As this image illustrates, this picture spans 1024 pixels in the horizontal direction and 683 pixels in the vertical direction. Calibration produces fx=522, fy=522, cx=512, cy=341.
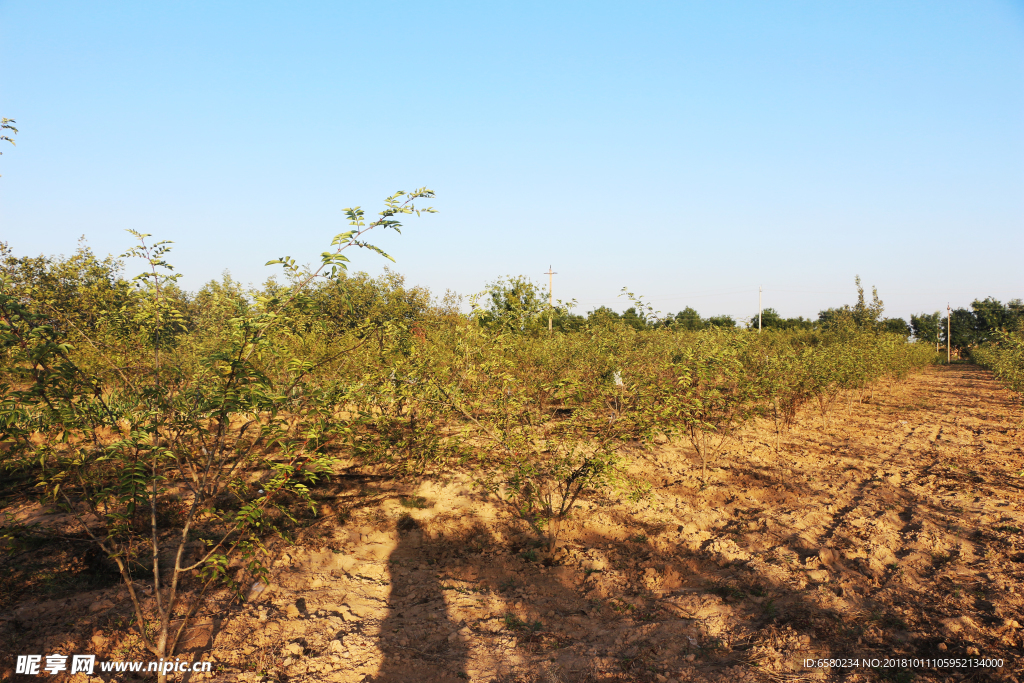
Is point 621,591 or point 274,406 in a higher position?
point 274,406

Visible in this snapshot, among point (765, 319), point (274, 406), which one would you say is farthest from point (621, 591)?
point (765, 319)

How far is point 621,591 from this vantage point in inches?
221

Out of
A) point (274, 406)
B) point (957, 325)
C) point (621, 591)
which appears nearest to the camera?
point (274, 406)

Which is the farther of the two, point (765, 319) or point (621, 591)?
point (765, 319)

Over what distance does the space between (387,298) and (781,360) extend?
15418 millimetres

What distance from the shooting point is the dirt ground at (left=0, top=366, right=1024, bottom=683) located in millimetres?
4238

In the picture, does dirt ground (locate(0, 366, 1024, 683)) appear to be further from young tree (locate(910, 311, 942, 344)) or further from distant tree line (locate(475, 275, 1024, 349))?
young tree (locate(910, 311, 942, 344))

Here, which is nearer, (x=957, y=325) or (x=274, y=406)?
(x=274, y=406)

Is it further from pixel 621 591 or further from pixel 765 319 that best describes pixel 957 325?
pixel 621 591

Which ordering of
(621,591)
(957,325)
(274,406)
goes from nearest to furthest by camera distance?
(274,406) → (621,591) → (957,325)

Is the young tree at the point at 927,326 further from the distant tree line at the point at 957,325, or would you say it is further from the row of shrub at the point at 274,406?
the row of shrub at the point at 274,406

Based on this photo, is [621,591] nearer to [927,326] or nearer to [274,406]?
[274,406]

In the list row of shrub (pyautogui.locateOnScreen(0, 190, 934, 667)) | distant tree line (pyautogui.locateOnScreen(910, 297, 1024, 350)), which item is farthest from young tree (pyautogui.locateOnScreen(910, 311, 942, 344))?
row of shrub (pyautogui.locateOnScreen(0, 190, 934, 667))

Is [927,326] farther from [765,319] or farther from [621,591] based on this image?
[621,591]
